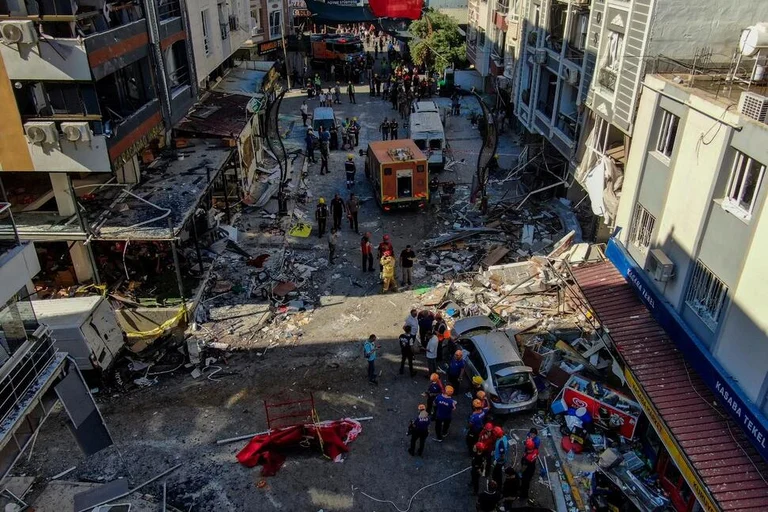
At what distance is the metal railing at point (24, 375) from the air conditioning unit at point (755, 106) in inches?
511

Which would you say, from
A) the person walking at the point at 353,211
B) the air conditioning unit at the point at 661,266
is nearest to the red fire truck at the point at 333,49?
the person walking at the point at 353,211

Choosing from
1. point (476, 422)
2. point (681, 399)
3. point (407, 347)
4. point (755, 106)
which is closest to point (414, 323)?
point (407, 347)

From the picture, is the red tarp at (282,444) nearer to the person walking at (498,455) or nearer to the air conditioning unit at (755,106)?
the person walking at (498,455)

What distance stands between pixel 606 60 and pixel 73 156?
16039 mm

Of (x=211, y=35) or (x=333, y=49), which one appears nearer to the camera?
(x=211, y=35)

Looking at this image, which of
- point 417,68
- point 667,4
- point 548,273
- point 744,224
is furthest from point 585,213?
point 417,68

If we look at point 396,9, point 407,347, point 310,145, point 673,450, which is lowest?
point 407,347

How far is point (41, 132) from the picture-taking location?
45.0 feet

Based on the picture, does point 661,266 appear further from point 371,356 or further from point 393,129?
point 393,129

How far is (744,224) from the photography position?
9844 mm

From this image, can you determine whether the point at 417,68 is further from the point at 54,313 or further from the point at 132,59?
the point at 54,313

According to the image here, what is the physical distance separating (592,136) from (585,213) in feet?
13.3

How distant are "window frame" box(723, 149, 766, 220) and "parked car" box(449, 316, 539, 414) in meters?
5.59

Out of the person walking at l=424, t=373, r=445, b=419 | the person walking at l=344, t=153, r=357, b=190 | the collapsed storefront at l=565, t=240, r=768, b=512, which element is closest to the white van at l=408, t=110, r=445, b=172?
the person walking at l=344, t=153, r=357, b=190
